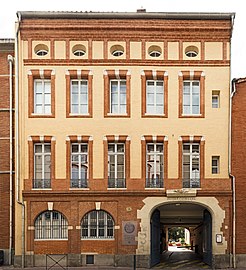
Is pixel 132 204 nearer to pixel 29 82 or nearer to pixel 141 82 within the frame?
pixel 141 82

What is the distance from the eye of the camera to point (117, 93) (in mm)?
34281

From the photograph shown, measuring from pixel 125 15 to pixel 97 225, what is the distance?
1209 cm

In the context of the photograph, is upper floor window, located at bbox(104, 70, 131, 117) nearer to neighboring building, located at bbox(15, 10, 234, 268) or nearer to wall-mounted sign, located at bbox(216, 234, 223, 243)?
neighboring building, located at bbox(15, 10, 234, 268)

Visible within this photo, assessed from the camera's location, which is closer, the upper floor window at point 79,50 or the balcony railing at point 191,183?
the balcony railing at point 191,183

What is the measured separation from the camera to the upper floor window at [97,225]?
33438 mm

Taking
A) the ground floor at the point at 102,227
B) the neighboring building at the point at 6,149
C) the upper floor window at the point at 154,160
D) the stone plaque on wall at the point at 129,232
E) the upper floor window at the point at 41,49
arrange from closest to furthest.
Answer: the ground floor at the point at 102,227 < the stone plaque on wall at the point at 129,232 < the upper floor window at the point at 154,160 < the upper floor window at the point at 41,49 < the neighboring building at the point at 6,149

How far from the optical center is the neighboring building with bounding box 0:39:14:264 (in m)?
34.2

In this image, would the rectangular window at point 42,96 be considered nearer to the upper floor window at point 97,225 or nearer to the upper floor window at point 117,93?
the upper floor window at point 117,93

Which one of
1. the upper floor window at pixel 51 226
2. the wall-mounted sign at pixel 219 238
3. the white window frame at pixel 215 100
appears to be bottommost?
the wall-mounted sign at pixel 219 238

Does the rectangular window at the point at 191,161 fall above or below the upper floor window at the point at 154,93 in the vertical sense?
below

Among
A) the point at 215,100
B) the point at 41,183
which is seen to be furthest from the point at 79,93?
the point at 215,100

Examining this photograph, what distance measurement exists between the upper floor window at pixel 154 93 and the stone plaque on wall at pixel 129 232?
20.5 ft

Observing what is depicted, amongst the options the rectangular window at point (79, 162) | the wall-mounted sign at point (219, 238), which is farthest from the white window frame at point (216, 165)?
the rectangular window at point (79, 162)

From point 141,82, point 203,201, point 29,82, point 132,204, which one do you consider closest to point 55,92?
point 29,82
